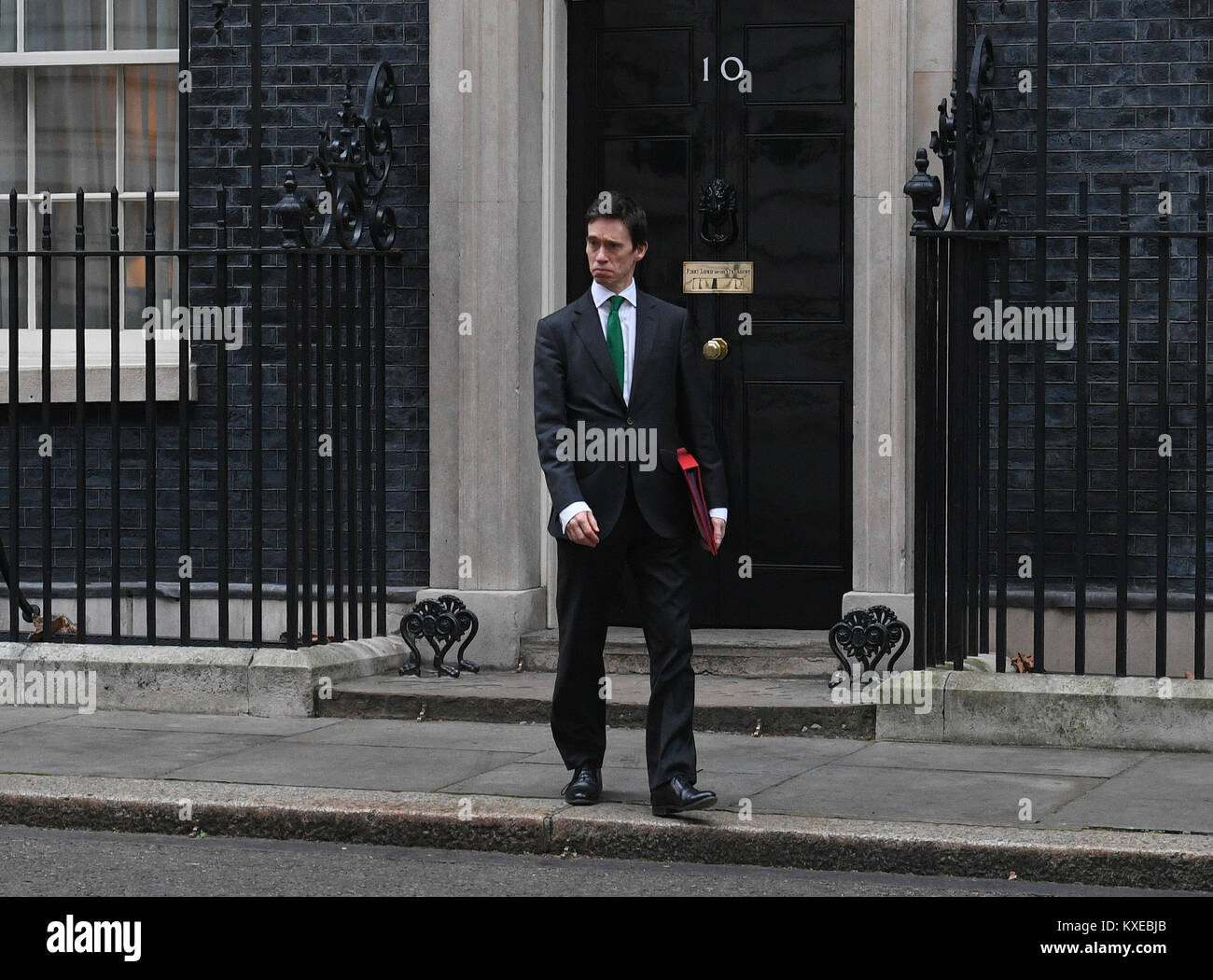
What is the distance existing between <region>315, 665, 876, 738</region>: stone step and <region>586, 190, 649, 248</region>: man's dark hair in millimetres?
2453

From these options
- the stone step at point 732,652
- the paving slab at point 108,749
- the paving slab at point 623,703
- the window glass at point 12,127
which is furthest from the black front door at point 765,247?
the window glass at point 12,127

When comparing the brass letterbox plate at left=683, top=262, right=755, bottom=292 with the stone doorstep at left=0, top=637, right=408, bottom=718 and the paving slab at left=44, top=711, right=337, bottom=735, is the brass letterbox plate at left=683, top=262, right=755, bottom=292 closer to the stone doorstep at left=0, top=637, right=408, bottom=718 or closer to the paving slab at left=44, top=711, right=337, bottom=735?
the stone doorstep at left=0, top=637, right=408, bottom=718

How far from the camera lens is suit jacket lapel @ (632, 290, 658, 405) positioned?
6.68m

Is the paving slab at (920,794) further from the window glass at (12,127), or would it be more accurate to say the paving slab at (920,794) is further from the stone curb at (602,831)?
the window glass at (12,127)

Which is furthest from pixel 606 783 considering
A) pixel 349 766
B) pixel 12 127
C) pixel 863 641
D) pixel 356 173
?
pixel 12 127

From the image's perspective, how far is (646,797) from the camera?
22.6 feet

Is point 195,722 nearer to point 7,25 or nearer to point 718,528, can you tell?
point 718,528

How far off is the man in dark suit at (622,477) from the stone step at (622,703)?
1.66 metres

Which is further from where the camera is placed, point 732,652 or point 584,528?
point 732,652

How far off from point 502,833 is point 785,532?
3.38 m

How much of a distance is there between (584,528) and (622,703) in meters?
2.22

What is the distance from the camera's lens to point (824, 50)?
9469 millimetres

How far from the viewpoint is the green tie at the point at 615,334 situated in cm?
670

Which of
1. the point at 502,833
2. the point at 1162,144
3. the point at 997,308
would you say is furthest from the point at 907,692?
the point at 1162,144
